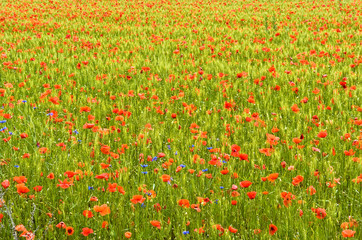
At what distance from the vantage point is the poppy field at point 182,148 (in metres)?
1.90

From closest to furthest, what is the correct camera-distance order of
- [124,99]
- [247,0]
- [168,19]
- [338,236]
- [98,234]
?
[338,236] → [98,234] → [124,99] → [168,19] → [247,0]

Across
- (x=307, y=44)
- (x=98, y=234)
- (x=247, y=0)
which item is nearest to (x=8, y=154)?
(x=98, y=234)

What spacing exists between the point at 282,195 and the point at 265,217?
0.16 meters

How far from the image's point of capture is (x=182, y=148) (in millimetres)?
2643

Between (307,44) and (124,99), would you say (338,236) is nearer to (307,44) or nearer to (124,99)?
(124,99)

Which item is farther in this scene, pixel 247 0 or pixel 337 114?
pixel 247 0

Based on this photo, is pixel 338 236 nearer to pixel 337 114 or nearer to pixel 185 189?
pixel 185 189

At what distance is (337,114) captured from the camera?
340 centimetres

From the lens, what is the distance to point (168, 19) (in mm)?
10742

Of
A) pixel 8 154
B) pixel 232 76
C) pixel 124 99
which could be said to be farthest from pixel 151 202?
pixel 232 76

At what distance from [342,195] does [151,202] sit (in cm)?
110

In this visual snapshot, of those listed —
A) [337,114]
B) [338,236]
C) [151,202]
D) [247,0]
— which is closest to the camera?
[338,236]

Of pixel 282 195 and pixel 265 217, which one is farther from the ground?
pixel 282 195

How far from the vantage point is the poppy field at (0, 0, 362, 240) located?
1.90 meters
